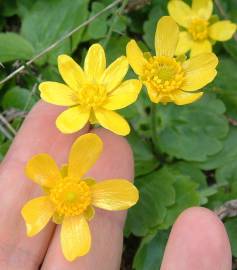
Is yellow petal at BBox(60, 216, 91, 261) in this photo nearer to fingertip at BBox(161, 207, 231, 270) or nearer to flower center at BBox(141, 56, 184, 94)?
fingertip at BBox(161, 207, 231, 270)

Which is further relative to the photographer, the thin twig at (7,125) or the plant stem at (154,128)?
the thin twig at (7,125)

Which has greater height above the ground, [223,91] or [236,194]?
[223,91]

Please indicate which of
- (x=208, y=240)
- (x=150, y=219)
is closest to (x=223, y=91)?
(x=150, y=219)

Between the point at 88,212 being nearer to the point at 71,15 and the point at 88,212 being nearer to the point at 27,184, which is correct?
the point at 27,184

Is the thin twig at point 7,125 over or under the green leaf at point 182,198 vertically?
over

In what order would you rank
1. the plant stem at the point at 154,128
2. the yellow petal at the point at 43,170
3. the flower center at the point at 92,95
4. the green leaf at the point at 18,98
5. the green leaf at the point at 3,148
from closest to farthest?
the yellow petal at the point at 43,170 < the flower center at the point at 92,95 < the plant stem at the point at 154,128 < the green leaf at the point at 3,148 < the green leaf at the point at 18,98

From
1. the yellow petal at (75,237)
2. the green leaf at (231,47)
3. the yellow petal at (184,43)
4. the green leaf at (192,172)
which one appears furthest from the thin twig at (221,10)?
the yellow petal at (75,237)

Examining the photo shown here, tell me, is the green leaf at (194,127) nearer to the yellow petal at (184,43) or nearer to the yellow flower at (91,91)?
Answer: the yellow petal at (184,43)
